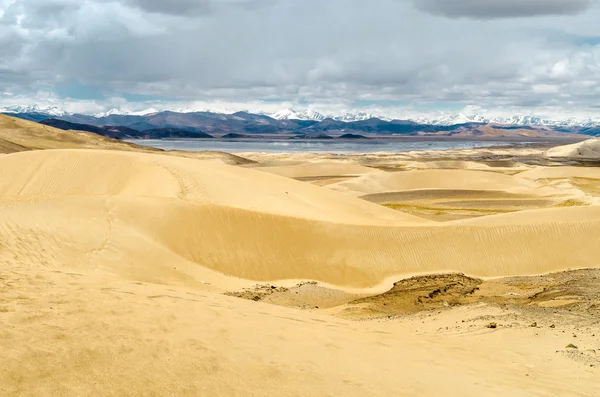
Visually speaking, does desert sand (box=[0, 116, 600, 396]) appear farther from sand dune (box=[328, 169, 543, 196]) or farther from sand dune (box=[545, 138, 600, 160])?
sand dune (box=[545, 138, 600, 160])

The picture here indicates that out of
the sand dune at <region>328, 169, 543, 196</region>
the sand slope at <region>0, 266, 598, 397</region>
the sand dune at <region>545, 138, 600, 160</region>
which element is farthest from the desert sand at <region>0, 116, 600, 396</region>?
the sand dune at <region>545, 138, 600, 160</region>

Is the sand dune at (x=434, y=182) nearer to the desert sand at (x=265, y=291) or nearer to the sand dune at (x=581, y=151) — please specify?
the desert sand at (x=265, y=291)

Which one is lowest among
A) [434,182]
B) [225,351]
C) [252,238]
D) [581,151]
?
[434,182]

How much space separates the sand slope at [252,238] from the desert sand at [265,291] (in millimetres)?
66

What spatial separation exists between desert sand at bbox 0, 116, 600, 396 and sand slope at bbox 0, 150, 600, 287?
66 millimetres

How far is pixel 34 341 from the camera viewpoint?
6.16 metres

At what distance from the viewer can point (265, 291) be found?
14.5m

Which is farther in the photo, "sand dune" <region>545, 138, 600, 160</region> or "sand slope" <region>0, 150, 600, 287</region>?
"sand dune" <region>545, 138, 600, 160</region>

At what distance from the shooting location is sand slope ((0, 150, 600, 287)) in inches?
558

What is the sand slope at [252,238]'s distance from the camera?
14164 mm

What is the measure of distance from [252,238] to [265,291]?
3.70 metres

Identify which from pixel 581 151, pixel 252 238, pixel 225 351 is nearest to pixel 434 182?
pixel 252 238

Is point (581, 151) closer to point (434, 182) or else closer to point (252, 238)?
point (434, 182)

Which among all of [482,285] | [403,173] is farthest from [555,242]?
[403,173]
